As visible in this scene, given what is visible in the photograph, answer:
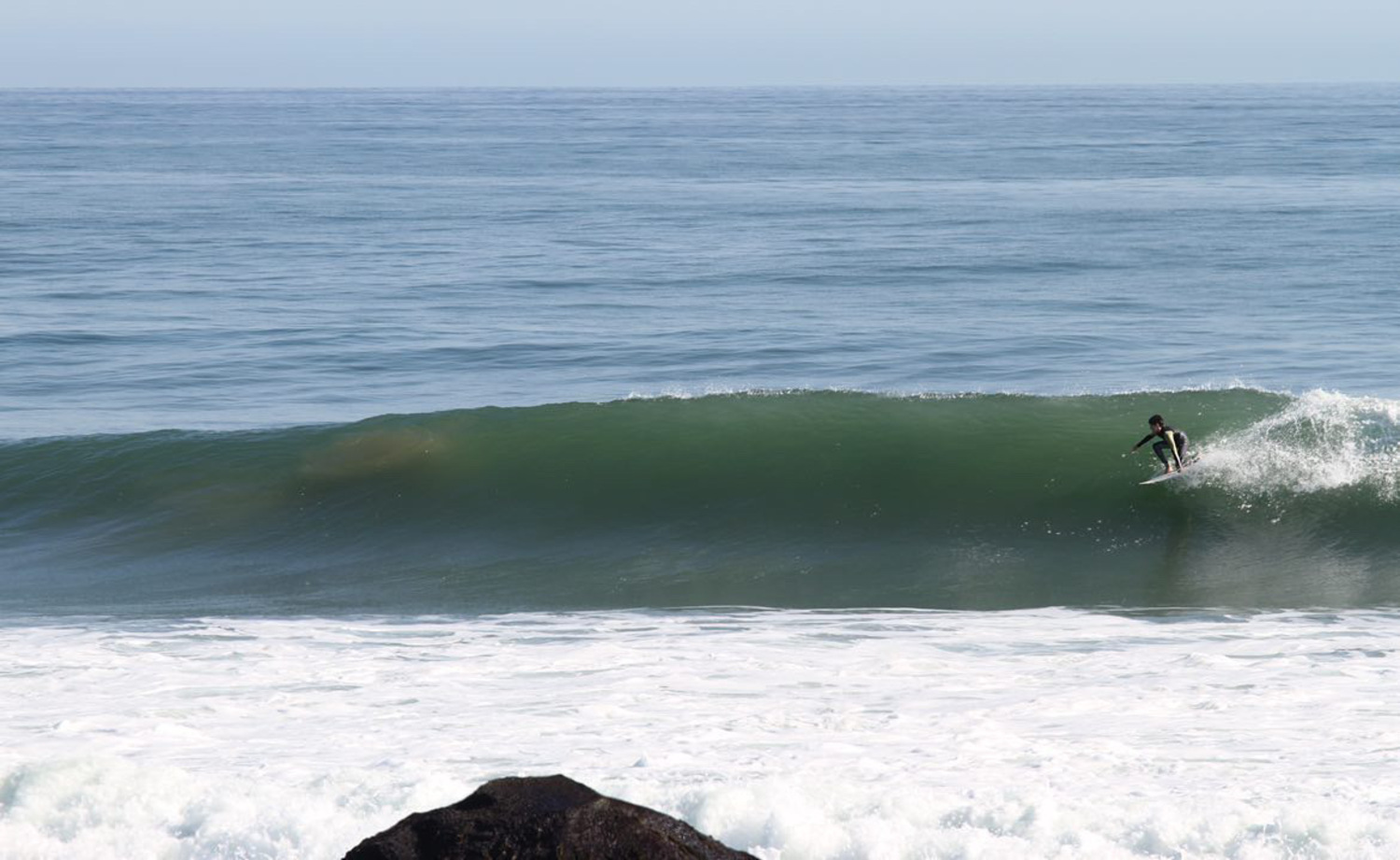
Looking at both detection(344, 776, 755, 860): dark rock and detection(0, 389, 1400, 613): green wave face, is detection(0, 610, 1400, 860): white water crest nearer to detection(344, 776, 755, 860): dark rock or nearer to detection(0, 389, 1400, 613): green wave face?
detection(0, 389, 1400, 613): green wave face

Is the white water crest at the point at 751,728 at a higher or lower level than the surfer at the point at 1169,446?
lower

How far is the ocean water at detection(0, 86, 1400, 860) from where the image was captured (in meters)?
7.63

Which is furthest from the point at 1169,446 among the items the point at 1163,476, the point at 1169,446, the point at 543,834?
the point at 543,834

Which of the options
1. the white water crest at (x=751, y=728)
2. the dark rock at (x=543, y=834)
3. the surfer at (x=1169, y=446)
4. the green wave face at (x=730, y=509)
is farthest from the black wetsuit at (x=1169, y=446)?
the dark rock at (x=543, y=834)

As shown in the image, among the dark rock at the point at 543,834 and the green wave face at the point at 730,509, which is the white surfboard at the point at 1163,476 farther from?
the dark rock at the point at 543,834

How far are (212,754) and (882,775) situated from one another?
139 inches

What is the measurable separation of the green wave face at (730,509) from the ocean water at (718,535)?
0.22ft

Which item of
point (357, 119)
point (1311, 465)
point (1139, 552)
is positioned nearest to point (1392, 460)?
point (1311, 465)

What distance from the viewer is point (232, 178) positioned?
55.8m

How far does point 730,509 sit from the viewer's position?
1612cm

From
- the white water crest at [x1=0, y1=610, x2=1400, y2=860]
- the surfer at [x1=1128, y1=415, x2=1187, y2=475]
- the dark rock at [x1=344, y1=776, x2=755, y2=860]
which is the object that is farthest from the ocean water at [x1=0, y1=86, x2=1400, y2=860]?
the dark rock at [x1=344, y1=776, x2=755, y2=860]

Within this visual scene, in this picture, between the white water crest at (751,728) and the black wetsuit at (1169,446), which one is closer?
the white water crest at (751,728)

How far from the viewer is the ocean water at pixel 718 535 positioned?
763 centimetres

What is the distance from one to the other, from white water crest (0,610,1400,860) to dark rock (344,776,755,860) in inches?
65.4
